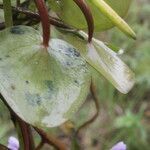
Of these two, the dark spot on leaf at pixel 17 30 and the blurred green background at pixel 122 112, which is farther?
the blurred green background at pixel 122 112

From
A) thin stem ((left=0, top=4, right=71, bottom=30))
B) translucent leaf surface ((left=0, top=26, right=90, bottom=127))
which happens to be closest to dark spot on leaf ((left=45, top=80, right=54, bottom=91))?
translucent leaf surface ((left=0, top=26, right=90, bottom=127))

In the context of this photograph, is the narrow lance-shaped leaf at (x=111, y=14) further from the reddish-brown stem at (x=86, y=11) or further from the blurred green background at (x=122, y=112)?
the blurred green background at (x=122, y=112)

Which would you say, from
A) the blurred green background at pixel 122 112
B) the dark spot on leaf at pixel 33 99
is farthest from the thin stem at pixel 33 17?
the blurred green background at pixel 122 112

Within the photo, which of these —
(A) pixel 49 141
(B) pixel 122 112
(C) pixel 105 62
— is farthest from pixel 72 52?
(B) pixel 122 112

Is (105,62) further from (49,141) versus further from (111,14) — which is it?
(49,141)

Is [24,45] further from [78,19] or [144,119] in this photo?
[144,119]
